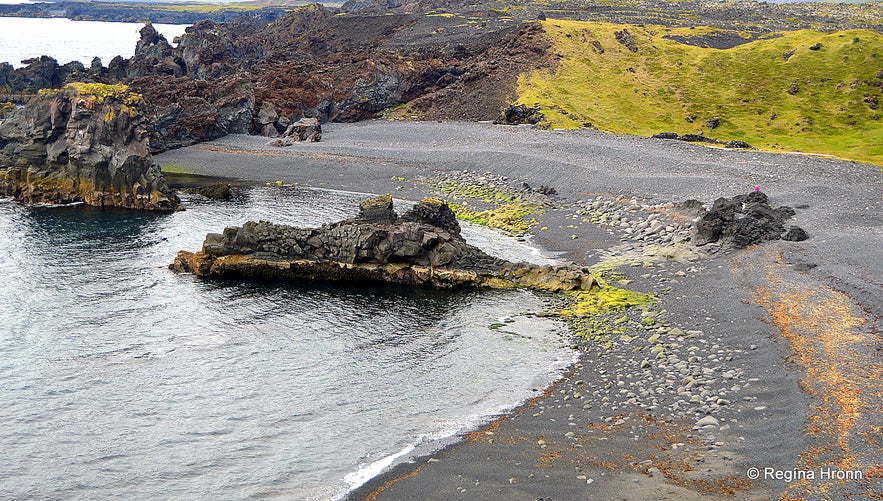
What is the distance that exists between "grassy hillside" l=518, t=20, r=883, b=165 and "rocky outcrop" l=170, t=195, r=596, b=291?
50.3 m

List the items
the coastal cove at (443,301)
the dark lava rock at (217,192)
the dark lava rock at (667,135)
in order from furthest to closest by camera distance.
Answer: the dark lava rock at (667,135) < the dark lava rock at (217,192) < the coastal cove at (443,301)

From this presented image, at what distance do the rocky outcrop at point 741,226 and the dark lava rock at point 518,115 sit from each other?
1802 inches

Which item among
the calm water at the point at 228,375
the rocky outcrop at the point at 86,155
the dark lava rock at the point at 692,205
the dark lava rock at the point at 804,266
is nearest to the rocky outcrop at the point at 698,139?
the dark lava rock at the point at 692,205

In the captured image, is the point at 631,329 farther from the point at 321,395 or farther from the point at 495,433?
the point at 321,395

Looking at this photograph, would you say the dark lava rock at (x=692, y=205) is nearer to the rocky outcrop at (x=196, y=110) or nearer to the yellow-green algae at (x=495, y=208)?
the yellow-green algae at (x=495, y=208)

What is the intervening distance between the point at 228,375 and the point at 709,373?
19946 millimetres

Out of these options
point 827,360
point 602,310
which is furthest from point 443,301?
point 827,360

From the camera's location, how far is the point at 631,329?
37.9m

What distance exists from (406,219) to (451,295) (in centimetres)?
735

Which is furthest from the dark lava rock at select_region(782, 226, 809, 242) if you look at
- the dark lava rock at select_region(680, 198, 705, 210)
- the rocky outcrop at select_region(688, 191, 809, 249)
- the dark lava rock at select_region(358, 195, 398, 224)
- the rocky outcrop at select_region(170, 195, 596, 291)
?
the dark lava rock at select_region(358, 195, 398, 224)

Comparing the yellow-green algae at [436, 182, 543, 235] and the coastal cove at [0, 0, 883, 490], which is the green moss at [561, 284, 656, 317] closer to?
the coastal cove at [0, 0, 883, 490]

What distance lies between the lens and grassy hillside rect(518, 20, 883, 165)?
9319cm

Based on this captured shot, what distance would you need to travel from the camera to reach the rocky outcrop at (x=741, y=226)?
46938 mm

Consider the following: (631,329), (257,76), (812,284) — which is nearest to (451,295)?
(631,329)
